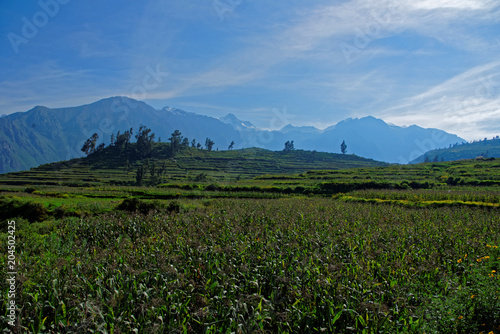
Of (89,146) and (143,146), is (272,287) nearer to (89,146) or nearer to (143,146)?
(143,146)

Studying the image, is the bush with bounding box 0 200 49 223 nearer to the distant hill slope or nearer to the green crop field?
the green crop field

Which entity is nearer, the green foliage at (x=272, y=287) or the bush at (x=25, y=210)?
the green foliage at (x=272, y=287)

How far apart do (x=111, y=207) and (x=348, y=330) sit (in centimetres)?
3016

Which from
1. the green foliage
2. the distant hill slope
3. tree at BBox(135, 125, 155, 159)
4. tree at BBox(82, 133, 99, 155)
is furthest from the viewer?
tree at BBox(135, 125, 155, 159)

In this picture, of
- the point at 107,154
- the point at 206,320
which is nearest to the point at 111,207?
the point at 206,320

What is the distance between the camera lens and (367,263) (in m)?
10.8

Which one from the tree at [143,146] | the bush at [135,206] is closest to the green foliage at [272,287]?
the bush at [135,206]

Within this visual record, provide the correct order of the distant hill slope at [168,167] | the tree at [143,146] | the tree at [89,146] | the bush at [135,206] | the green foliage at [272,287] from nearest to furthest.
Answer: the green foliage at [272,287]
the bush at [135,206]
the distant hill slope at [168,167]
the tree at [89,146]
the tree at [143,146]

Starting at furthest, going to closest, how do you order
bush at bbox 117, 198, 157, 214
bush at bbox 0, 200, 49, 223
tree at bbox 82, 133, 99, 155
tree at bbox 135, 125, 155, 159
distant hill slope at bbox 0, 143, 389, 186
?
tree at bbox 135, 125, 155, 159
tree at bbox 82, 133, 99, 155
distant hill slope at bbox 0, 143, 389, 186
bush at bbox 117, 198, 157, 214
bush at bbox 0, 200, 49, 223

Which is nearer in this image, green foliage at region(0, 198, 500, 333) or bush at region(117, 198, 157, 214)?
green foliage at region(0, 198, 500, 333)

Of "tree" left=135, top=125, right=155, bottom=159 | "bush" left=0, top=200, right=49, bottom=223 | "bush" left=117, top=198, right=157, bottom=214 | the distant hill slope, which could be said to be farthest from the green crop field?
"tree" left=135, top=125, right=155, bottom=159

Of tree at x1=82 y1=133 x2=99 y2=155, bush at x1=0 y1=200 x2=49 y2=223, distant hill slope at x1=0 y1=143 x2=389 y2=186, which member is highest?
tree at x1=82 y1=133 x2=99 y2=155

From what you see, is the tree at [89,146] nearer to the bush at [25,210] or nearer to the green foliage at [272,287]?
the bush at [25,210]

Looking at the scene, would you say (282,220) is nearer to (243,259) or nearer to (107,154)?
(243,259)
